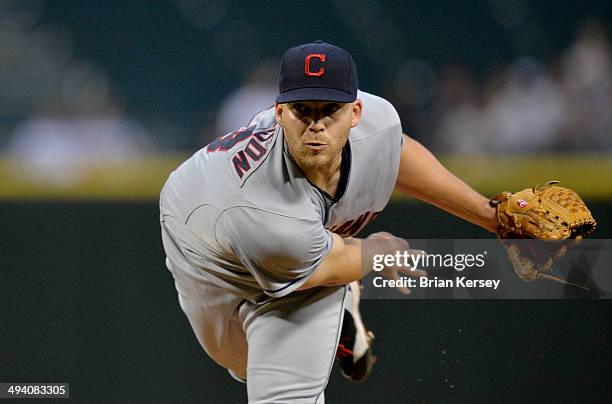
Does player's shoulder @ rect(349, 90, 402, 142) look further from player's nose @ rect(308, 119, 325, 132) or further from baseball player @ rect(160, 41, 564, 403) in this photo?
player's nose @ rect(308, 119, 325, 132)

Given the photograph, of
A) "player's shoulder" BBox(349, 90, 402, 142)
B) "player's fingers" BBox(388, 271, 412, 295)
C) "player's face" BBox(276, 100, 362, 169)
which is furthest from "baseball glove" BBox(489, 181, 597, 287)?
"player's face" BBox(276, 100, 362, 169)

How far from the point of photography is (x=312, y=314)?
212 cm

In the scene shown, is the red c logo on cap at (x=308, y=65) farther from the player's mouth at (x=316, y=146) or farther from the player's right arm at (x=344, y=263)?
the player's right arm at (x=344, y=263)

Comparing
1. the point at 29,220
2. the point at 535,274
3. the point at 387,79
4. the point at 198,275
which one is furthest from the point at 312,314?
the point at 29,220

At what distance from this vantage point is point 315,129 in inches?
69.7

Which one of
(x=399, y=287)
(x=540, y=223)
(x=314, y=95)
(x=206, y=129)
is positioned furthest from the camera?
(x=206, y=129)

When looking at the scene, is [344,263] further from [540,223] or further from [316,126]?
[540,223]

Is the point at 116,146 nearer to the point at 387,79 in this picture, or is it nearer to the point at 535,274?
the point at 387,79

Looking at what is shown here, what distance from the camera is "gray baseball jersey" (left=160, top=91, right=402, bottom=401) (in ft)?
6.06

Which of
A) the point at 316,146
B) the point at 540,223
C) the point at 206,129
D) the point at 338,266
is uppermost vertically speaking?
the point at 206,129

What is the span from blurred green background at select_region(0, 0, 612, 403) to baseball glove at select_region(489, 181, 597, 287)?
61 cm

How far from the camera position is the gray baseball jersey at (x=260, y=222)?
185 centimetres

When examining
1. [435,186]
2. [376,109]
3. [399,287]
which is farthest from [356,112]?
[399,287]

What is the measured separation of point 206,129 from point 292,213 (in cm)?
120
